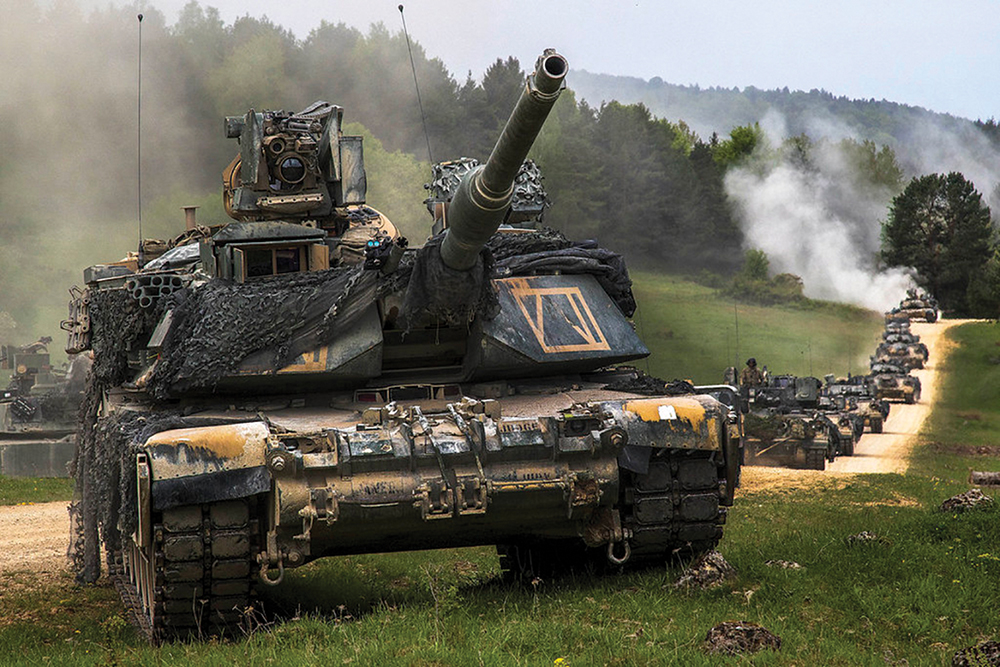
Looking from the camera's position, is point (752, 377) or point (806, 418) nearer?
point (806, 418)

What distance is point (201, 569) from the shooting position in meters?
8.33

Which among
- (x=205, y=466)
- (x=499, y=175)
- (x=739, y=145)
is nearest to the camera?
(x=499, y=175)

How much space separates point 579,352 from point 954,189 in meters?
52.8

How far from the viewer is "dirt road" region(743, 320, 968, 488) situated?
2130cm

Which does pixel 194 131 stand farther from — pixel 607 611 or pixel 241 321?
pixel 607 611

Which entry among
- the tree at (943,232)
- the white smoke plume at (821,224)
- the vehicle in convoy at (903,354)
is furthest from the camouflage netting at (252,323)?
the tree at (943,232)

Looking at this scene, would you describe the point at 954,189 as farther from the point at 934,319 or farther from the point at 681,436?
the point at 681,436

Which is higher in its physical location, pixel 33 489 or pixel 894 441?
pixel 33 489

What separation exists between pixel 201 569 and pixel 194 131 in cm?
2824

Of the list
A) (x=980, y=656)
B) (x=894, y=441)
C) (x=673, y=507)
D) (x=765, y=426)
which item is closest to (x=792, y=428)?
(x=765, y=426)

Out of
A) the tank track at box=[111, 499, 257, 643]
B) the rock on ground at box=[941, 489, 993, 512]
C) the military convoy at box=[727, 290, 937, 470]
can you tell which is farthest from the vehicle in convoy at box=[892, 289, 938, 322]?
the tank track at box=[111, 499, 257, 643]

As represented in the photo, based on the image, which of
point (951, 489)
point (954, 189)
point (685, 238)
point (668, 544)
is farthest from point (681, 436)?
point (954, 189)

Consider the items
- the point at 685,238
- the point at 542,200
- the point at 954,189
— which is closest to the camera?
the point at 542,200

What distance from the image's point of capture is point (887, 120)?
100 metres
